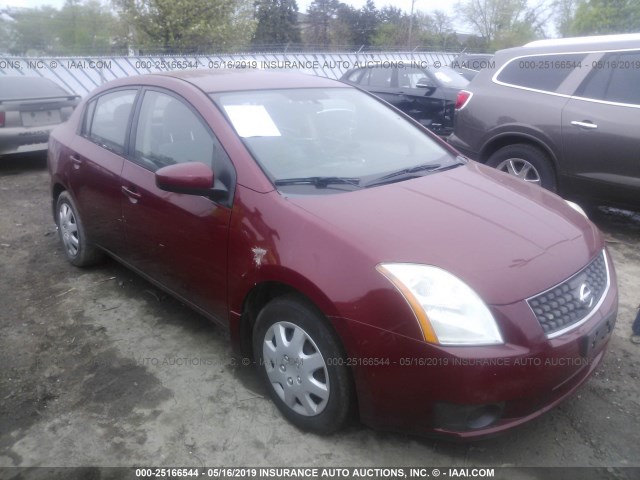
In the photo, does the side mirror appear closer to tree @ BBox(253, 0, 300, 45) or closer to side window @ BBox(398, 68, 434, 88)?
side window @ BBox(398, 68, 434, 88)

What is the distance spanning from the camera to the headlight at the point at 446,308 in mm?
2068

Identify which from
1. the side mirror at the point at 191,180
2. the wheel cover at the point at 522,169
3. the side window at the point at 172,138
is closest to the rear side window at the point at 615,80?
the wheel cover at the point at 522,169

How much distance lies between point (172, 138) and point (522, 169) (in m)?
3.72

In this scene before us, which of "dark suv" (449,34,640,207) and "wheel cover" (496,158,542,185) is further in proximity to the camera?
"wheel cover" (496,158,542,185)

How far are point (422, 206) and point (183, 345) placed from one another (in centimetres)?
176

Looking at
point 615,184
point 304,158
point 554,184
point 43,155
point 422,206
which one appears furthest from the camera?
point 43,155

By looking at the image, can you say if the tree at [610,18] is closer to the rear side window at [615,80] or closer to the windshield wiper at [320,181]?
the rear side window at [615,80]

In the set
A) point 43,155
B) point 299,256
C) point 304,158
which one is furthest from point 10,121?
point 299,256

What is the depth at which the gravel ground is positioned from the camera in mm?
2463

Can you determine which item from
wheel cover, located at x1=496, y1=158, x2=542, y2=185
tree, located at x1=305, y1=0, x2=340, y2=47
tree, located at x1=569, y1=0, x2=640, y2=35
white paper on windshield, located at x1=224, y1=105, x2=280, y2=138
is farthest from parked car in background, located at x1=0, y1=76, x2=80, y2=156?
tree, located at x1=305, y1=0, x2=340, y2=47

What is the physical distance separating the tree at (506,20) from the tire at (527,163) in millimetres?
46420

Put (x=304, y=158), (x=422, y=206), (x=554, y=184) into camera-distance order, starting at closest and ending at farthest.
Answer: (x=422, y=206)
(x=304, y=158)
(x=554, y=184)

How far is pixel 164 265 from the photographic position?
129 inches

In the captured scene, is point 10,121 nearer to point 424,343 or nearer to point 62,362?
point 62,362
